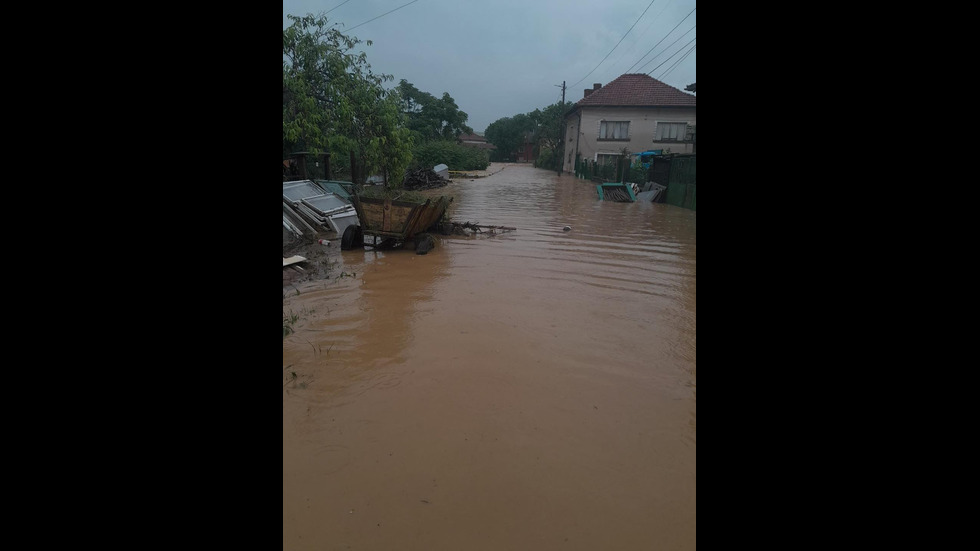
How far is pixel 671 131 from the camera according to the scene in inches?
1257

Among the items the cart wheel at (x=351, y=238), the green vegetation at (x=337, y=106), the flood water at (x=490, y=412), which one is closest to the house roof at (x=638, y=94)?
the green vegetation at (x=337, y=106)

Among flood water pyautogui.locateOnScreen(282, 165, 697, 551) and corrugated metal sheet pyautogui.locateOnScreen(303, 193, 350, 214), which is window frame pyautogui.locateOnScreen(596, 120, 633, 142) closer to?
corrugated metal sheet pyautogui.locateOnScreen(303, 193, 350, 214)

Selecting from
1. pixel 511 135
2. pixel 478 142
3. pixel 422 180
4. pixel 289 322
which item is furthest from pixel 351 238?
pixel 478 142

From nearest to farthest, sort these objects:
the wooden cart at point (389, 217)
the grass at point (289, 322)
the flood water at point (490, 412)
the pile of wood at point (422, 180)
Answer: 1. the flood water at point (490, 412)
2. the grass at point (289, 322)
3. the wooden cart at point (389, 217)
4. the pile of wood at point (422, 180)

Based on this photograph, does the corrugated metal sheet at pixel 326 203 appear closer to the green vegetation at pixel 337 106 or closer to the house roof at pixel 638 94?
the green vegetation at pixel 337 106

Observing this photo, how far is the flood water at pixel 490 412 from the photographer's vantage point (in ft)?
8.64

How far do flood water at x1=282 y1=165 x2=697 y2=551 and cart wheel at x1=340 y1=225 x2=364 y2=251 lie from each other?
1.69 meters

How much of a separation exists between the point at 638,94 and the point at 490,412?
33192 mm

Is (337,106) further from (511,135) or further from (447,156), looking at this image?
(511,135)
